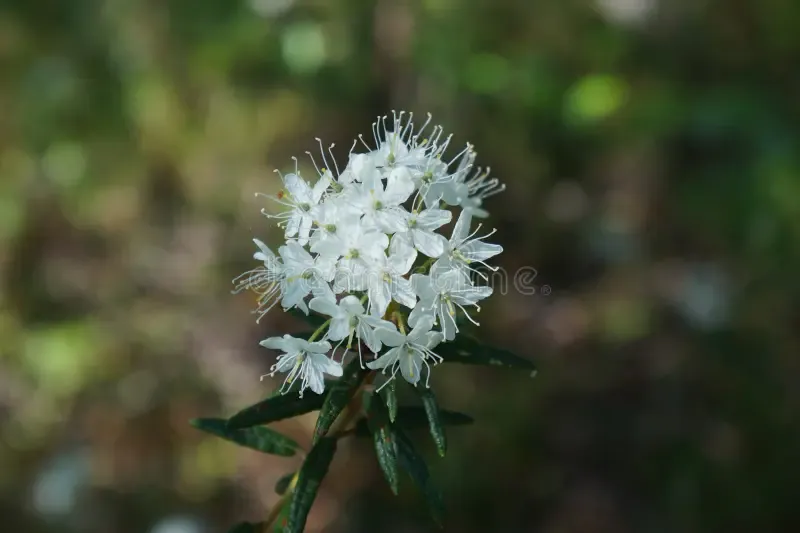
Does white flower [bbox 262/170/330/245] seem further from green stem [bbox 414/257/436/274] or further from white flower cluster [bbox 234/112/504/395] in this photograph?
green stem [bbox 414/257/436/274]

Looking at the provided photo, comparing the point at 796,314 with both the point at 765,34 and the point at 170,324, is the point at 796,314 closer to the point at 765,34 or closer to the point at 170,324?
the point at 765,34

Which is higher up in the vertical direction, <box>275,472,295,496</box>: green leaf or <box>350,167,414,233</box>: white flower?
<box>350,167,414,233</box>: white flower

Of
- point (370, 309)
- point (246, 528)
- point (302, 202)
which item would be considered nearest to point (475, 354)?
point (370, 309)

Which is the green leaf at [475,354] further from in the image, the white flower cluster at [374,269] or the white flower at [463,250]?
the white flower at [463,250]

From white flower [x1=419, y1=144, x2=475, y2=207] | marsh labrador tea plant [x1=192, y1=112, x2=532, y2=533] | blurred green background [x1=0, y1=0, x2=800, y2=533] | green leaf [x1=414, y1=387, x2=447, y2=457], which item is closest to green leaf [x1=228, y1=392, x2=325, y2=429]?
marsh labrador tea plant [x1=192, y1=112, x2=532, y2=533]

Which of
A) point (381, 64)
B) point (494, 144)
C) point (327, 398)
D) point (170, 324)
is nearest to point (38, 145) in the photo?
point (170, 324)

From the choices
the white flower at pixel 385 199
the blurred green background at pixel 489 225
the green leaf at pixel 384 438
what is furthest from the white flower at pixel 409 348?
the blurred green background at pixel 489 225
